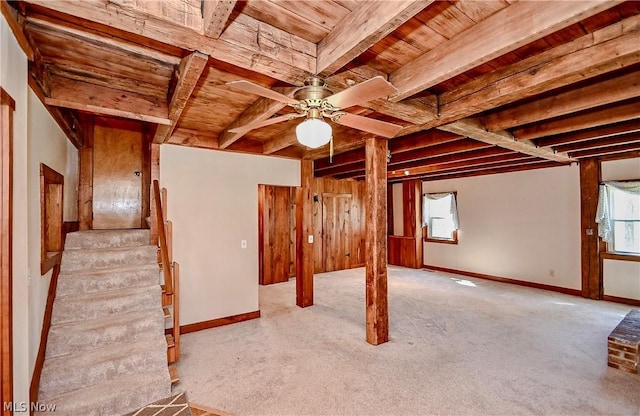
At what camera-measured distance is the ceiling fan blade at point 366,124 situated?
2.05 meters

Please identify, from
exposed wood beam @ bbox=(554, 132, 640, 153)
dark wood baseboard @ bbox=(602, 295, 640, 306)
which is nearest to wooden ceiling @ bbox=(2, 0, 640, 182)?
exposed wood beam @ bbox=(554, 132, 640, 153)

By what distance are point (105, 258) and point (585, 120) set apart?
522cm

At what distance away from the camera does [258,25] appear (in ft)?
5.30

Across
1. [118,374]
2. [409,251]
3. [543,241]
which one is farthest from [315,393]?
[409,251]

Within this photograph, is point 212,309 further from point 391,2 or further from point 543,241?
point 543,241

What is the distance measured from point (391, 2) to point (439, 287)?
565cm

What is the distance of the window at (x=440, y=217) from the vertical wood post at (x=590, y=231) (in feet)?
7.89

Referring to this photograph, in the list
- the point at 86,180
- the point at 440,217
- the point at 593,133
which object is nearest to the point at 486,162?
the point at 593,133

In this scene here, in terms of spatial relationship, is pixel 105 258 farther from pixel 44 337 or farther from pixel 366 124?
pixel 366 124

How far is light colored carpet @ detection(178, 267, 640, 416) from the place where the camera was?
2.35m

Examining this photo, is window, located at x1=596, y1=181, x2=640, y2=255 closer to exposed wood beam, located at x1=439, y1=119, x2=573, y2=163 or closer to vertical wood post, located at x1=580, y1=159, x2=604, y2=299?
vertical wood post, located at x1=580, y1=159, x2=604, y2=299

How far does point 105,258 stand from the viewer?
10.6 feet

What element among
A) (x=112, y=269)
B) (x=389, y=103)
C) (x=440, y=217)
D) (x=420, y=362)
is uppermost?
(x=389, y=103)

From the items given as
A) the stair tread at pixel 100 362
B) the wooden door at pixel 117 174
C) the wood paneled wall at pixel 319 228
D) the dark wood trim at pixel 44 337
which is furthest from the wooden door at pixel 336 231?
the dark wood trim at pixel 44 337
